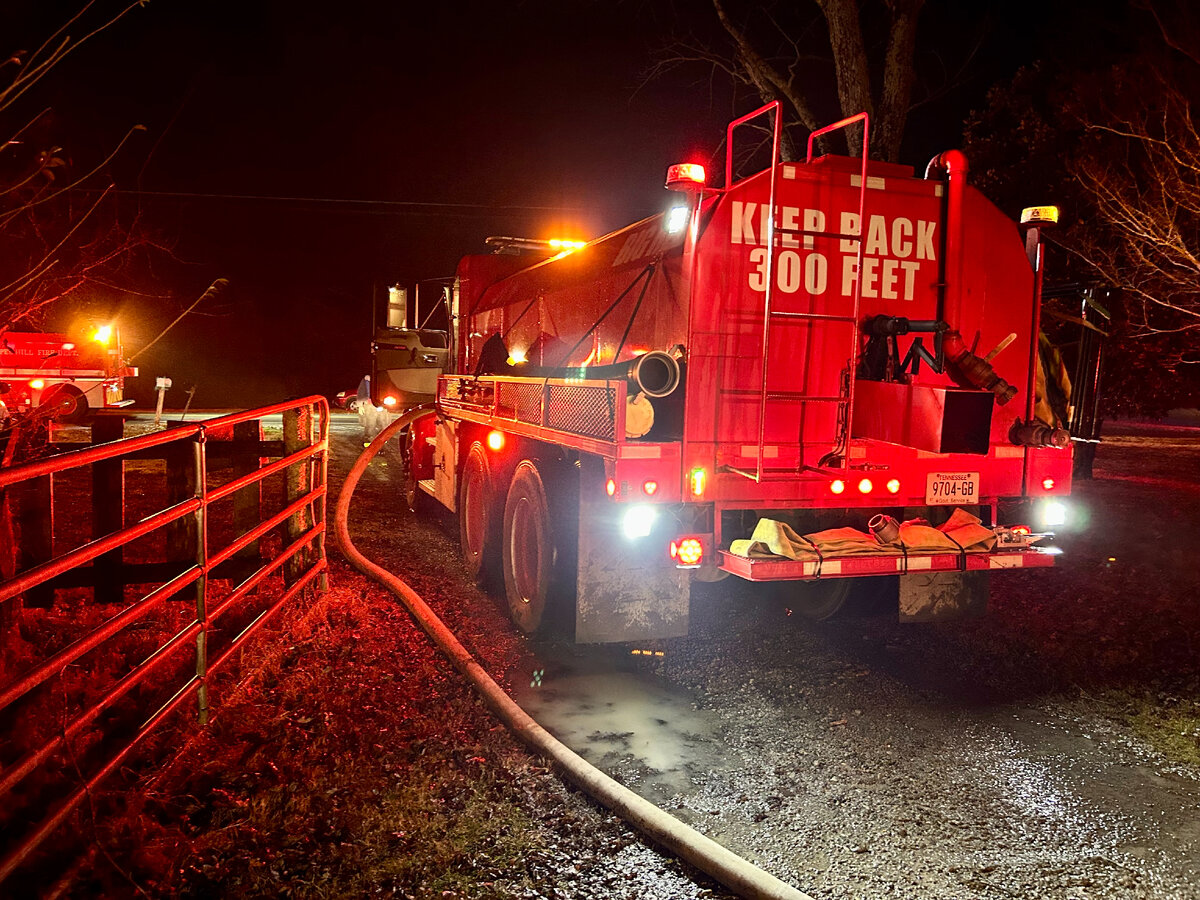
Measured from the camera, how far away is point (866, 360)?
5715 mm

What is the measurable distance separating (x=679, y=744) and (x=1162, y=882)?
6.79ft

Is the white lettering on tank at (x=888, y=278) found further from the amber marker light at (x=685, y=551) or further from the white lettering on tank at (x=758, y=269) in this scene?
the amber marker light at (x=685, y=551)

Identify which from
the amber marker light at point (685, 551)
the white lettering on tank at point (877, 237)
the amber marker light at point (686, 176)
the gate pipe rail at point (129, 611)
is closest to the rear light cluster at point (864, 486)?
the amber marker light at point (685, 551)

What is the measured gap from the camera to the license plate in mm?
5781

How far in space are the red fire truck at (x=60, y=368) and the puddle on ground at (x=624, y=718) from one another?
52.4ft

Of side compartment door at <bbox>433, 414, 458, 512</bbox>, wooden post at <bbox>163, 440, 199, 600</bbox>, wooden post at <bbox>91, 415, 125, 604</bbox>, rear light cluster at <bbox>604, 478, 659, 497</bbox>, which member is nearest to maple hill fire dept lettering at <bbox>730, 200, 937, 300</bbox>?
rear light cluster at <bbox>604, 478, 659, 497</bbox>

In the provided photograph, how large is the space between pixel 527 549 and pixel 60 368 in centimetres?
1730

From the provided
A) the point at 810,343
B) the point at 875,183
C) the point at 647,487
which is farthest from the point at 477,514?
the point at 875,183

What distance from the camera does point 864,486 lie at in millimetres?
5672

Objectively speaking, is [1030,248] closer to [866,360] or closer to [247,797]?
[866,360]

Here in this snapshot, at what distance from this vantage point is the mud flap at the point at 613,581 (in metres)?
5.61

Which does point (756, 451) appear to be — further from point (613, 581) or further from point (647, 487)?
point (613, 581)

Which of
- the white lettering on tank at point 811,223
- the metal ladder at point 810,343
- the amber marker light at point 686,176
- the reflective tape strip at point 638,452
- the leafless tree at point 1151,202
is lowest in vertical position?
the reflective tape strip at point 638,452

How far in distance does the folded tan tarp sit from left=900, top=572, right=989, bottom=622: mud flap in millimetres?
486
